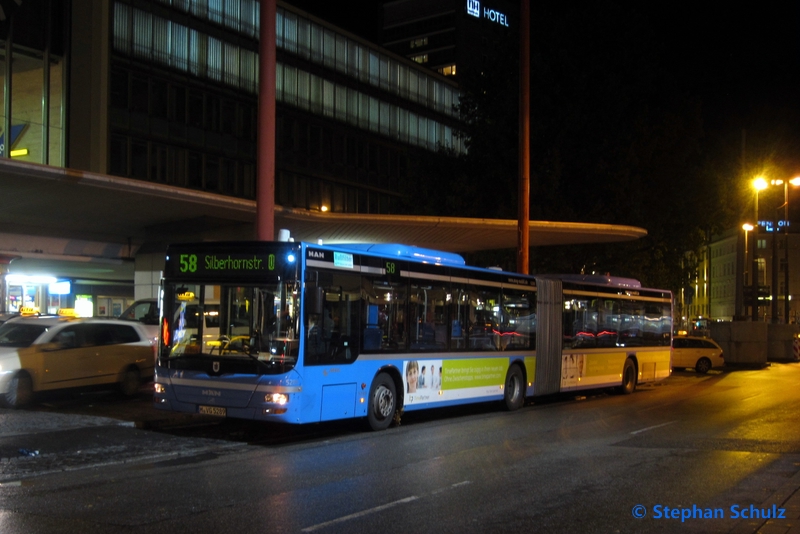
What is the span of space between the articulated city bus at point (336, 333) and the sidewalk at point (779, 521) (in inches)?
248

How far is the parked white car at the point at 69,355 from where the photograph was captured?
49.7ft

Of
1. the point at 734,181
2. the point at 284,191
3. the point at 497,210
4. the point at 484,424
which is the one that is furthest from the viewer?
the point at 284,191

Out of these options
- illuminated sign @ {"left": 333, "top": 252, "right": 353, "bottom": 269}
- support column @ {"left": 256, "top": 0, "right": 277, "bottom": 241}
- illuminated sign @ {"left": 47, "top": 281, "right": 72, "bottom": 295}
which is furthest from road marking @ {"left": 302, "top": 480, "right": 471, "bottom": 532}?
illuminated sign @ {"left": 47, "top": 281, "right": 72, "bottom": 295}

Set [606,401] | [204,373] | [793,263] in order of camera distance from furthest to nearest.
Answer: [793,263]
[606,401]
[204,373]

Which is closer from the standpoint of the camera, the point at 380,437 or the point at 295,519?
the point at 295,519

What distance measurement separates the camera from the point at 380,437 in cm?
1345

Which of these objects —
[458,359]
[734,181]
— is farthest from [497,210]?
[458,359]

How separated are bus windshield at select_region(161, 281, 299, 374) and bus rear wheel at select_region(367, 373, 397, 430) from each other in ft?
7.55

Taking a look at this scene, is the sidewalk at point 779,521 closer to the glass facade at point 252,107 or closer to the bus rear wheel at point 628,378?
the bus rear wheel at point 628,378

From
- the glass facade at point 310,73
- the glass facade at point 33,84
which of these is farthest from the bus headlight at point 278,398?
the glass facade at point 310,73

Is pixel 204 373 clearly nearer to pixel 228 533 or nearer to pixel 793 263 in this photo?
pixel 228 533

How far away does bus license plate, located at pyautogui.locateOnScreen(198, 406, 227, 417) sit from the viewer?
1219 centimetres

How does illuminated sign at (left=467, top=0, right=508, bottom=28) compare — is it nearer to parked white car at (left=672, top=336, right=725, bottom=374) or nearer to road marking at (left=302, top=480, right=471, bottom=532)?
parked white car at (left=672, top=336, right=725, bottom=374)

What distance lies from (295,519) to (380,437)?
593 centimetres
